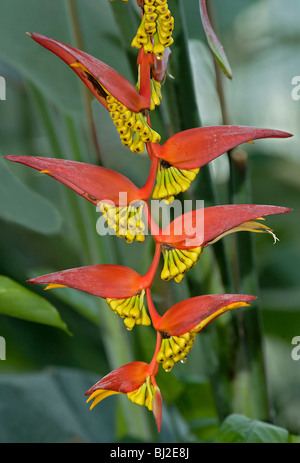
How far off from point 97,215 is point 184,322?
0.56ft

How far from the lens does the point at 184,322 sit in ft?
0.68

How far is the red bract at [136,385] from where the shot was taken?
208 mm

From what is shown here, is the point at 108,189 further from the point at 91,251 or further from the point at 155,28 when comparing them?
the point at 91,251

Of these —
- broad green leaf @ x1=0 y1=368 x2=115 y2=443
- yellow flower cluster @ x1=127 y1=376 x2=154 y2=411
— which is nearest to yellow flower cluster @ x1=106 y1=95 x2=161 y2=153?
yellow flower cluster @ x1=127 y1=376 x2=154 y2=411

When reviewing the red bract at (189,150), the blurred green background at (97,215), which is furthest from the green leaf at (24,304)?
the red bract at (189,150)

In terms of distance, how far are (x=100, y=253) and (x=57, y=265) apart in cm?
20

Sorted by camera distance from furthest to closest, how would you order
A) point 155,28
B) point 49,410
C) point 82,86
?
point 49,410, point 82,86, point 155,28

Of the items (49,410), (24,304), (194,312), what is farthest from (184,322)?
(49,410)

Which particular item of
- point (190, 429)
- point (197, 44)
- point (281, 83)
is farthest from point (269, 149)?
point (190, 429)

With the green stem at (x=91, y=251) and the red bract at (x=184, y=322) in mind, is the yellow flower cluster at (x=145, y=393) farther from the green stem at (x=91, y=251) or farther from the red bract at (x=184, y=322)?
the green stem at (x=91, y=251)

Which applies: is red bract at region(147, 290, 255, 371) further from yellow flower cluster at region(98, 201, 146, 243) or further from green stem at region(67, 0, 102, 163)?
green stem at region(67, 0, 102, 163)

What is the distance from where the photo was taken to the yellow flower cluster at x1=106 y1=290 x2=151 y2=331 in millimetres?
211
